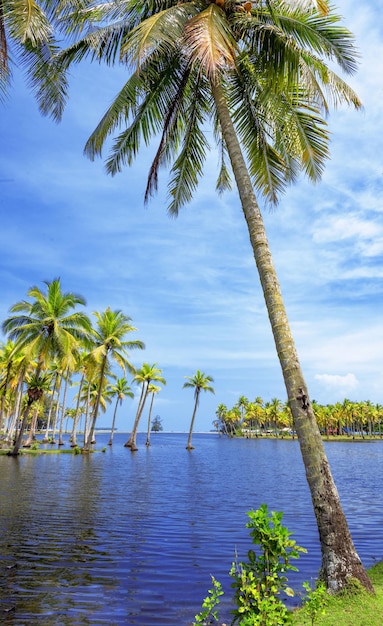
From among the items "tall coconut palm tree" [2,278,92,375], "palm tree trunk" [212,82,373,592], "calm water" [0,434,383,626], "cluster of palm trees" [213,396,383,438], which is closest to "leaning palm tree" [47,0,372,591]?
"palm tree trunk" [212,82,373,592]

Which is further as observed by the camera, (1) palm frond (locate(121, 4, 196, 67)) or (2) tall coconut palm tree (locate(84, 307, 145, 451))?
(2) tall coconut palm tree (locate(84, 307, 145, 451))

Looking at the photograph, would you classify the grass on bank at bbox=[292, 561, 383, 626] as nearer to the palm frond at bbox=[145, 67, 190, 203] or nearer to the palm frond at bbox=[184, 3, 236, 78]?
the palm frond at bbox=[184, 3, 236, 78]

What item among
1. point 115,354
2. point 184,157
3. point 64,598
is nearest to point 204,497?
point 64,598

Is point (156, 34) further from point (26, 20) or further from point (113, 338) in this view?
point (113, 338)

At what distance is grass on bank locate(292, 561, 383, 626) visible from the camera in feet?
16.9

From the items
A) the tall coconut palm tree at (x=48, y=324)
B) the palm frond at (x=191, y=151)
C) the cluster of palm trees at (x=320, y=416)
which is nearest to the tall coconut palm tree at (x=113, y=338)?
the tall coconut palm tree at (x=48, y=324)

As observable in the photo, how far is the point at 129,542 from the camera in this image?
11359 mm

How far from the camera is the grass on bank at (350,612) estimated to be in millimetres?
5145

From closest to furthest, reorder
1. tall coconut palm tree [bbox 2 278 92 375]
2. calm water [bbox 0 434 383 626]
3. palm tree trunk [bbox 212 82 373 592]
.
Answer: palm tree trunk [bbox 212 82 373 592] → calm water [bbox 0 434 383 626] → tall coconut palm tree [bbox 2 278 92 375]

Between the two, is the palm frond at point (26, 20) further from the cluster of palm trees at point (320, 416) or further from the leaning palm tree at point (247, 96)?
the cluster of palm trees at point (320, 416)

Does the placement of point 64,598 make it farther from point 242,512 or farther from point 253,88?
point 253,88

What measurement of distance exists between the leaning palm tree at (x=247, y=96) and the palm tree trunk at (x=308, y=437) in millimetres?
17

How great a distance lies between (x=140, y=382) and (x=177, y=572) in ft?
178

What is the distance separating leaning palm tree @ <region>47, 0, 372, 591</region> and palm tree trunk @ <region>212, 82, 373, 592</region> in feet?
0.06
